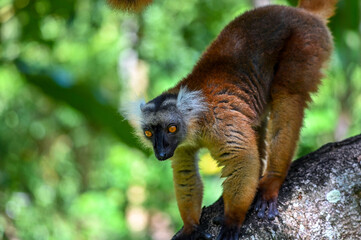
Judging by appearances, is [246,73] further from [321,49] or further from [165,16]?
[165,16]

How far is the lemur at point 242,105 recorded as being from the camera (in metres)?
3.89

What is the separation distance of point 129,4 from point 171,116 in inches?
87.2

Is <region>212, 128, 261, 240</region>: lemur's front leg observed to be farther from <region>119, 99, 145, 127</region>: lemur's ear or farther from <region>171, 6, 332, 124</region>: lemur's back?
<region>119, 99, 145, 127</region>: lemur's ear

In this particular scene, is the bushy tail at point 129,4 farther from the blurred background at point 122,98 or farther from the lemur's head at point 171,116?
the blurred background at point 122,98

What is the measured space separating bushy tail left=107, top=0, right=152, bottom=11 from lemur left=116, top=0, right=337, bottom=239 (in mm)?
1996

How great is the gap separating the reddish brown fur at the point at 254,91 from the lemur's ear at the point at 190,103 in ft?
0.24

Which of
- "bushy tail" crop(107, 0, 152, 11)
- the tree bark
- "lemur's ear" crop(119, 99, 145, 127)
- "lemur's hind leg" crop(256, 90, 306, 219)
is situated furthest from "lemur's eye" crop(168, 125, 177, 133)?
"bushy tail" crop(107, 0, 152, 11)

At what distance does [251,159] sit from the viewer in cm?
384

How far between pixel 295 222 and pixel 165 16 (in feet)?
35.8

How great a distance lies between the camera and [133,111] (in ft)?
15.2

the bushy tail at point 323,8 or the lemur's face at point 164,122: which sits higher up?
the bushy tail at point 323,8

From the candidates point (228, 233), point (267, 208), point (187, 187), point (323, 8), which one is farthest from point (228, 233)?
point (323, 8)

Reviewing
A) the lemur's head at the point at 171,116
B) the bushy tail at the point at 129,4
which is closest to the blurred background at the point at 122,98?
the lemur's head at the point at 171,116

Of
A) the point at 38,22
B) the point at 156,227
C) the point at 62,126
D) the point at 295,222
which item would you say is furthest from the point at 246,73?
the point at 62,126
